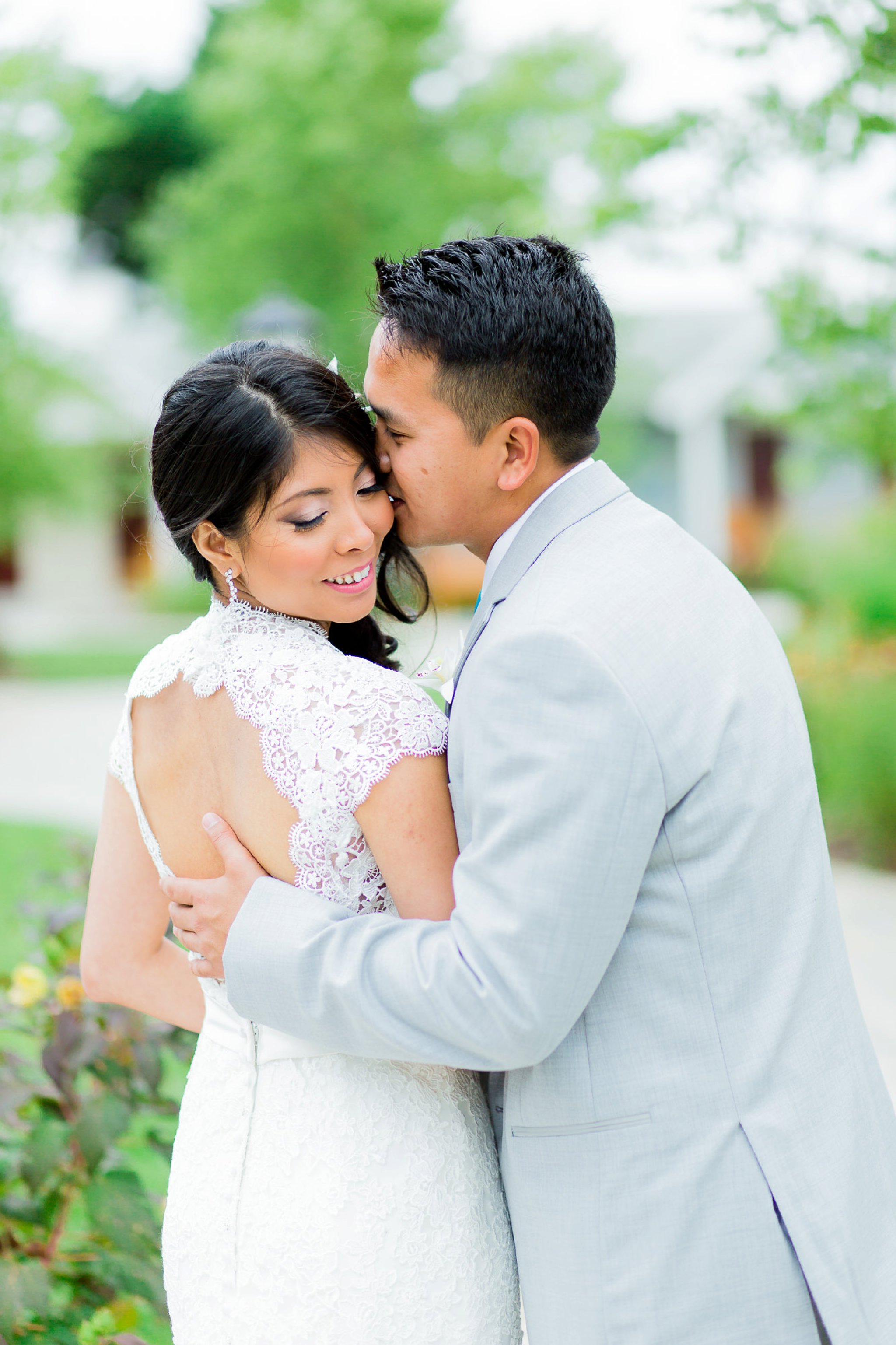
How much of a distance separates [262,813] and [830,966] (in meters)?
0.86

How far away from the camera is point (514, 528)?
1.99m

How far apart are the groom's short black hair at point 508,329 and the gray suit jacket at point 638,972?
0.85 ft

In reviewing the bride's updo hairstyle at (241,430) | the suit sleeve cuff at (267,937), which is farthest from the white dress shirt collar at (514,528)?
the suit sleeve cuff at (267,937)

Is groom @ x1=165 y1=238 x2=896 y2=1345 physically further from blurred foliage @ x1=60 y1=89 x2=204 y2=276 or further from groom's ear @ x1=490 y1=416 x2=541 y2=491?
blurred foliage @ x1=60 y1=89 x2=204 y2=276

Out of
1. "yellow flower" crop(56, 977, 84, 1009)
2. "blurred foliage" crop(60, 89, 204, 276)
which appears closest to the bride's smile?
"yellow flower" crop(56, 977, 84, 1009)

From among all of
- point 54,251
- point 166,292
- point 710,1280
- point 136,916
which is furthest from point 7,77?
point 710,1280

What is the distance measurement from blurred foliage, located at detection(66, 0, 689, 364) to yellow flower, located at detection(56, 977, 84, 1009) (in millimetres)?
17965

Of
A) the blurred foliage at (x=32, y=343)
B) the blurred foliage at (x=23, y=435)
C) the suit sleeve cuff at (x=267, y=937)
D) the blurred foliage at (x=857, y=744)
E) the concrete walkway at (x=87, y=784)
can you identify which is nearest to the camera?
the suit sleeve cuff at (x=267, y=937)

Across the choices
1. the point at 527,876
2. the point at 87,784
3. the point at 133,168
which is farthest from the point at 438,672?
the point at 133,168

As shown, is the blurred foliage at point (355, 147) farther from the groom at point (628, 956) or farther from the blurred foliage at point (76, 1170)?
the groom at point (628, 956)

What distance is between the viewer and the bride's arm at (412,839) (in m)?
1.82

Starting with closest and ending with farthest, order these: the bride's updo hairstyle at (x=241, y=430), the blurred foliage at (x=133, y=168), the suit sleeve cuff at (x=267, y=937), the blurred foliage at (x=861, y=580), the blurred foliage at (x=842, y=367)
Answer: the suit sleeve cuff at (x=267, y=937) < the bride's updo hairstyle at (x=241, y=430) < the blurred foliage at (x=842, y=367) < the blurred foliage at (x=861, y=580) < the blurred foliage at (x=133, y=168)

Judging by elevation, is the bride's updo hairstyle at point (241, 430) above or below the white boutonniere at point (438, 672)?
above

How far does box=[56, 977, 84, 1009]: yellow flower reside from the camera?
3387 millimetres
